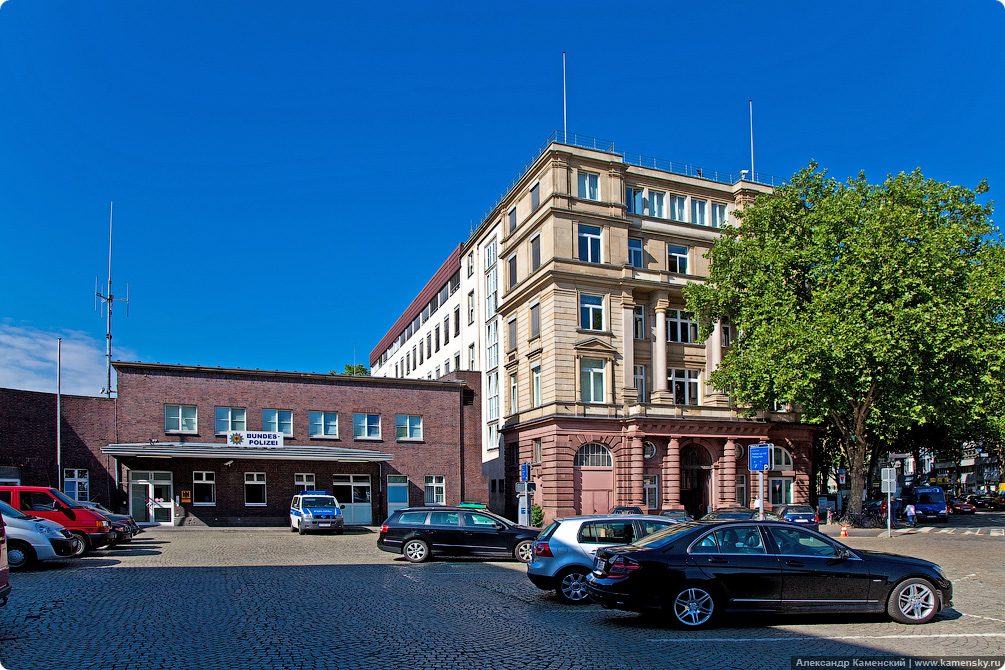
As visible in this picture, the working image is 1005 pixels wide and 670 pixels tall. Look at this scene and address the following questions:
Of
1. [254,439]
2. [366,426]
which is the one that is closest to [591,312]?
[366,426]

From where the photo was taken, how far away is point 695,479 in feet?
151

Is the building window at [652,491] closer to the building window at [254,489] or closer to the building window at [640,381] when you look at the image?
the building window at [640,381]

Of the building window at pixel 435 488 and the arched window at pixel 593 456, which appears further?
the building window at pixel 435 488

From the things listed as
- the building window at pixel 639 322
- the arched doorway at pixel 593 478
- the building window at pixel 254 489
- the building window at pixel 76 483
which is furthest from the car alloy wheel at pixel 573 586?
the building window at pixel 639 322

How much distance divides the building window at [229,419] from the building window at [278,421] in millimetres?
986

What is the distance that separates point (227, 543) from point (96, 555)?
6582 mm

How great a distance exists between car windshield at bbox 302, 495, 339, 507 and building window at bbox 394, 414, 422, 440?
28.9ft

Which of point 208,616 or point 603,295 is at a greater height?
point 603,295

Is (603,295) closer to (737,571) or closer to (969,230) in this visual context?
(969,230)

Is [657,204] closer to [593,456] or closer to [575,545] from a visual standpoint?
[593,456]

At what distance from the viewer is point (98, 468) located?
38.8 m

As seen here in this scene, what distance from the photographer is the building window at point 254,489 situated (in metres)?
→ 40.8

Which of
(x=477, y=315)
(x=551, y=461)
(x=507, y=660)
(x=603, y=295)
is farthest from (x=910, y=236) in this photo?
(x=507, y=660)

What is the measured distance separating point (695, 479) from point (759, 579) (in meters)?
35.7
